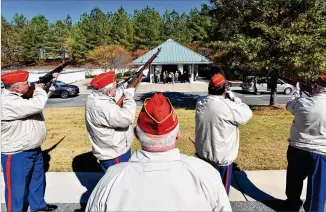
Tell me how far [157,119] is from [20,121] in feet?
8.66

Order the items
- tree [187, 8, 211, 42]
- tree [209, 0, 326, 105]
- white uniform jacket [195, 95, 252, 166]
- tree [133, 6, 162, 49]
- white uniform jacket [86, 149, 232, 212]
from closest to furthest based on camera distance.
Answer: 1. white uniform jacket [86, 149, 232, 212]
2. white uniform jacket [195, 95, 252, 166]
3. tree [209, 0, 326, 105]
4. tree [187, 8, 211, 42]
5. tree [133, 6, 162, 49]

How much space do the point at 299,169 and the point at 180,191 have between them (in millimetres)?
2782

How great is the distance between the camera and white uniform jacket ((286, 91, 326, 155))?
3510mm

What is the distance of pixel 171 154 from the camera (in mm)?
1671

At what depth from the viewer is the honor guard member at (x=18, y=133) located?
3.57 meters

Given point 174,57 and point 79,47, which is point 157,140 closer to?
point 174,57

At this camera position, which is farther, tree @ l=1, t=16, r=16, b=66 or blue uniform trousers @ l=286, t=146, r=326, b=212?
tree @ l=1, t=16, r=16, b=66

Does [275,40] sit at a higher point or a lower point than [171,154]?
higher

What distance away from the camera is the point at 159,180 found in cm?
157

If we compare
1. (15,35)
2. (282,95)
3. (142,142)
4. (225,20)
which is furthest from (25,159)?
(15,35)

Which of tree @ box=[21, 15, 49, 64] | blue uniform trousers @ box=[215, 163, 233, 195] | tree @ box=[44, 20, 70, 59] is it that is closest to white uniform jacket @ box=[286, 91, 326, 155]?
blue uniform trousers @ box=[215, 163, 233, 195]

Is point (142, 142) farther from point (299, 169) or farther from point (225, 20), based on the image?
point (225, 20)

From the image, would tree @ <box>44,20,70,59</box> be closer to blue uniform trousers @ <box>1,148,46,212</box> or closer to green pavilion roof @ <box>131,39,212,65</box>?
green pavilion roof @ <box>131,39,212,65</box>

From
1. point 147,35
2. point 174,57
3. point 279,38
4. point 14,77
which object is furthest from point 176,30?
point 14,77
